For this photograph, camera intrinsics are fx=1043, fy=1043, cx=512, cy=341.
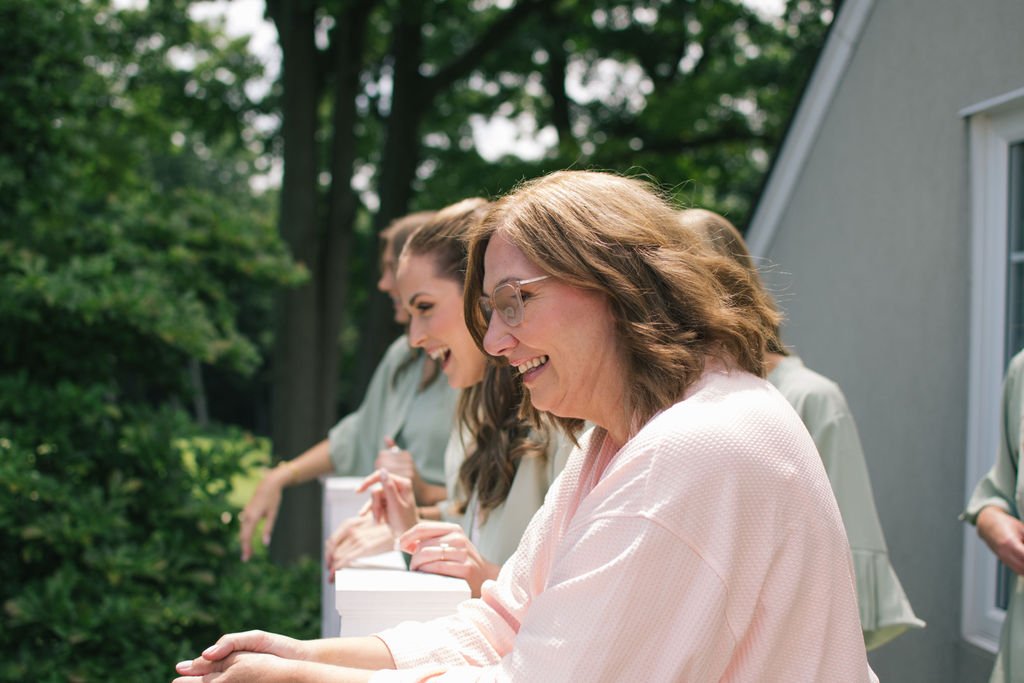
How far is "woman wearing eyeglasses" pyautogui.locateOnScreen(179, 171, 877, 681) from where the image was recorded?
56.7 inches

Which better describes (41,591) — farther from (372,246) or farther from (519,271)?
(372,246)

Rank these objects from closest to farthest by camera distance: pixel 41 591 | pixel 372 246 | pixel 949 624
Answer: pixel 949 624 → pixel 41 591 → pixel 372 246

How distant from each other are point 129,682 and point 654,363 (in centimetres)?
401

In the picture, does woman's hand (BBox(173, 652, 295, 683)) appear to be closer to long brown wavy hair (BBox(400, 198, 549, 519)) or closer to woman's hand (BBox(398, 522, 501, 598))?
woman's hand (BBox(398, 522, 501, 598))

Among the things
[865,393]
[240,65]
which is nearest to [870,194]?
[865,393]

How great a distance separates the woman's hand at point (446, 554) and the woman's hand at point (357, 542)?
354mm

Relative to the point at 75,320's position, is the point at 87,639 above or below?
below

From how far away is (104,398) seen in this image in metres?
5.59

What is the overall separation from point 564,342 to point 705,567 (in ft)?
1.53

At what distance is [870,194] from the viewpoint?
15.1ft

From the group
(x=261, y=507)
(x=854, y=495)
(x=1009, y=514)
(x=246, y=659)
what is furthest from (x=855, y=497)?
(x=261, y=507)

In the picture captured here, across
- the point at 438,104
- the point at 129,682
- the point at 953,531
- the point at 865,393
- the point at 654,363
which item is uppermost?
the point at 438,104

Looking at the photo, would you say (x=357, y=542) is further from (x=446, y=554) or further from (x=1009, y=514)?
(x=1009, y=514)

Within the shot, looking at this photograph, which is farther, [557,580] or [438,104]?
[438,104]
